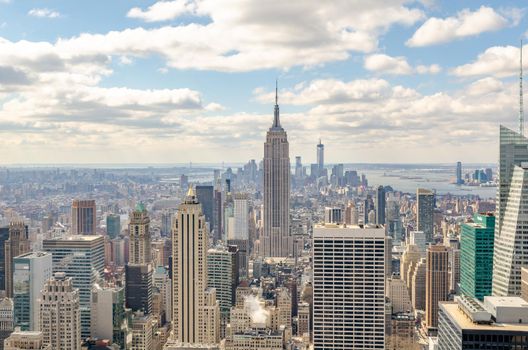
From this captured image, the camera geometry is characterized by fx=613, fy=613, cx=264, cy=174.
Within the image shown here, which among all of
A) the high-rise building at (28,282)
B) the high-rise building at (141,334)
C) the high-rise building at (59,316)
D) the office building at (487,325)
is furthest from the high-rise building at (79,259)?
the office building at (487,325)

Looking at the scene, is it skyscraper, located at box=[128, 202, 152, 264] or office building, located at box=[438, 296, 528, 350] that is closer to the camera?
office building, located at box=[438, 296, 528, 350]

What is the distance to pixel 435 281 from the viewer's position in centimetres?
3950

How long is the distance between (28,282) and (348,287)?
1650 cm

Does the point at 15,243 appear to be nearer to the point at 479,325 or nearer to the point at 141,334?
the point at 141,334

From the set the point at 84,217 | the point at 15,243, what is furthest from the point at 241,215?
the point at 15,243

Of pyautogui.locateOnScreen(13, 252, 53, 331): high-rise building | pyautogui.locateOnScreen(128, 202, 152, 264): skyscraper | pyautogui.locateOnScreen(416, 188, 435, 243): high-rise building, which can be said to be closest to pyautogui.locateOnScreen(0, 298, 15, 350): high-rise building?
pyautogui.locateOnScreen(13, 252, 53, 331): high-rise building

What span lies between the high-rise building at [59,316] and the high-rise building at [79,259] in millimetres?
6911

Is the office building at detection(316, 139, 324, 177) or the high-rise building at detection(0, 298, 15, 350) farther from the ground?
the office building at detection(316, 139, 324, 177)

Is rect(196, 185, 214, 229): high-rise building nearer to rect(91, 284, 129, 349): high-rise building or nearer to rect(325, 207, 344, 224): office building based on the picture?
rect(325, 207, 344, 224): office building

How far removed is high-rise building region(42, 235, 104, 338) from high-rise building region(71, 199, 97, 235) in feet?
21.4

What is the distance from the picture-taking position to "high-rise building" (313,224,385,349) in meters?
26.4

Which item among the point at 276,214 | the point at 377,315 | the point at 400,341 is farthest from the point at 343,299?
the point at 276,214

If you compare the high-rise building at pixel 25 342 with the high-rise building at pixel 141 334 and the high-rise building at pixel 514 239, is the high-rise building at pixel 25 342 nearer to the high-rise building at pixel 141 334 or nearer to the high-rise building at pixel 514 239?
the high-rise building at pixel 141 334

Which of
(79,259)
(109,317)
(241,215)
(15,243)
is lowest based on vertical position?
(109,317)
